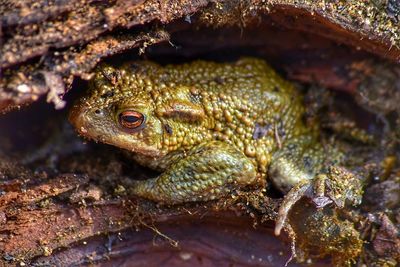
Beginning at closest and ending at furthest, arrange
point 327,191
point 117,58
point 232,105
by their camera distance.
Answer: point 327,191
point 117,58
point 232,105

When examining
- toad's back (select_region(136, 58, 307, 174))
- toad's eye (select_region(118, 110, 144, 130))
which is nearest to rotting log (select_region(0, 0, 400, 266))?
toad's back (select_region(136, 58, 307, 174))

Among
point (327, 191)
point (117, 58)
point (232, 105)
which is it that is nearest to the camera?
point (327, 191)

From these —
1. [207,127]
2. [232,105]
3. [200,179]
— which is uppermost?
[232,105]

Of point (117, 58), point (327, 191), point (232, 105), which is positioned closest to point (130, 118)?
point (117, 58)

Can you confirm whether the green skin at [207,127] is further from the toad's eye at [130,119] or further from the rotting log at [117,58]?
the rotting log at [117,58]

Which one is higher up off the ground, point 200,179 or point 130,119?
point 130,119

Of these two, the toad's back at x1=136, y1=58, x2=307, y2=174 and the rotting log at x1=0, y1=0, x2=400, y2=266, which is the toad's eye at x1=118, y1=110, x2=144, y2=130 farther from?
the rotting log at x1=0, y1=0, x2=400, y2=266

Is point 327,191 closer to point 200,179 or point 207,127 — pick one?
point 200,179

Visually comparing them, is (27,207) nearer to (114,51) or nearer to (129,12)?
(114,51)

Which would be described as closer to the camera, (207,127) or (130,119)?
(130,119)
